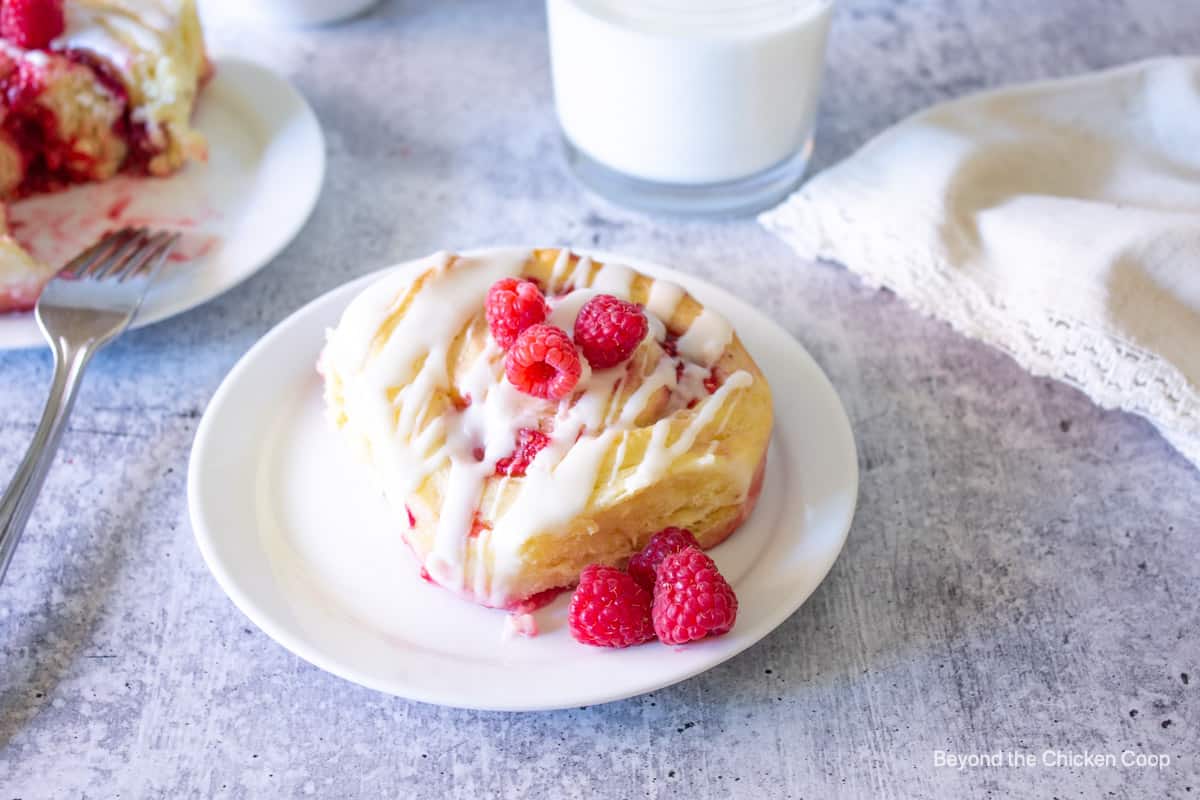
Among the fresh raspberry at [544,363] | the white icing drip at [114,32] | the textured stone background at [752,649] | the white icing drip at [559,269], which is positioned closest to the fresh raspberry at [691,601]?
the textured stone background at [752,649]

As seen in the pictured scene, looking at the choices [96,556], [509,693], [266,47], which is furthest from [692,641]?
[266,47]

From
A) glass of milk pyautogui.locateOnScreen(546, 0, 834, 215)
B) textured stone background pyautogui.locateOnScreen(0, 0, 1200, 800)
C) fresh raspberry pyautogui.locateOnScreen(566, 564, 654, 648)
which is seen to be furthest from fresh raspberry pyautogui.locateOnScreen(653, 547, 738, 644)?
glass of milk pyautogui.locateOnScreen(546, 0, 834, 215)

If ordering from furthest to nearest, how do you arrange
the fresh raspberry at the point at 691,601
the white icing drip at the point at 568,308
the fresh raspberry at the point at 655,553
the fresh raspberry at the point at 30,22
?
the fresh raspberry at the point at 30,22, the white icing drip at the point at 568,308, the fresh raspberry at the point at 655,553, the fresh raspberry at the point at 691,601

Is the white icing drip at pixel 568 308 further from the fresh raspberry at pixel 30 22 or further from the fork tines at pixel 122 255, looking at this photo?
the fresh raspberry at pixel 30 22

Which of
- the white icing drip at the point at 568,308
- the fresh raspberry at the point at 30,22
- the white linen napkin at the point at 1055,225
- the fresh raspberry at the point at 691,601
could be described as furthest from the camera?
the fresh raspberry at the point at 30,22

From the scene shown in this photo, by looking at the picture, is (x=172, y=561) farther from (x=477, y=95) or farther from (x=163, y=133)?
(x=477, y=95)

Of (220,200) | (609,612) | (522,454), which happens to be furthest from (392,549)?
(220,200)

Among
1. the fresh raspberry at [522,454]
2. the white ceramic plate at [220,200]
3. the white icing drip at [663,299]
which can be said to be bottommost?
the white ceramic plate at [220,200]
